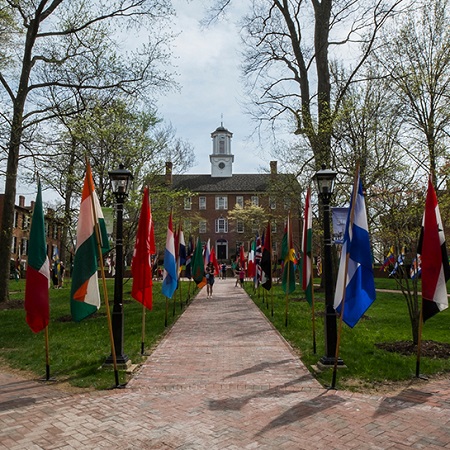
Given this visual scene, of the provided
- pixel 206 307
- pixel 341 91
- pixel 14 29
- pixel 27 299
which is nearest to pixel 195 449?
pixel 27 299

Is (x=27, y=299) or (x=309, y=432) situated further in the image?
(x=27, y=299)

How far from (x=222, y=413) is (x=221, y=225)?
59557 mm

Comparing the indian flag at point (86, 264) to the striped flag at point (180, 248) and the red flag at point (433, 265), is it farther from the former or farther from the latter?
the striped flag at point (180, 248)

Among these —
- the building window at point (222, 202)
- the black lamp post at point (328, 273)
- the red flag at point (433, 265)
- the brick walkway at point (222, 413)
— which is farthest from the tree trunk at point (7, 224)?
the building window at point (222, 202)

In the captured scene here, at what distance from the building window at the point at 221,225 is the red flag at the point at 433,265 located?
57133 mm

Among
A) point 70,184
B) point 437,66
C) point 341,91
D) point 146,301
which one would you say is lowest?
point 146,301

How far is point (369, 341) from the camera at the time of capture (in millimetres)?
10242

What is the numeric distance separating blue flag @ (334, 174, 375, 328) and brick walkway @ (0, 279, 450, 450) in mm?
1371

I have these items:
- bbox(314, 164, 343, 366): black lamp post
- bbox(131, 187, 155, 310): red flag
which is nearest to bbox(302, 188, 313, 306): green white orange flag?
bbox(314, 164, 343, 366): black lamp post

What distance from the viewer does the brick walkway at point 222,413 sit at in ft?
15.0

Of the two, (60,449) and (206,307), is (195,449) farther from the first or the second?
(206,307)

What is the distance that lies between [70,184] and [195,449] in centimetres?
1445

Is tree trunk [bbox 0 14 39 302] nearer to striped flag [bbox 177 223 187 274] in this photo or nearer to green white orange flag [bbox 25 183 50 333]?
striped flag [bbox 177 223 187 274]

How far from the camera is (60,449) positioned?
437cm
